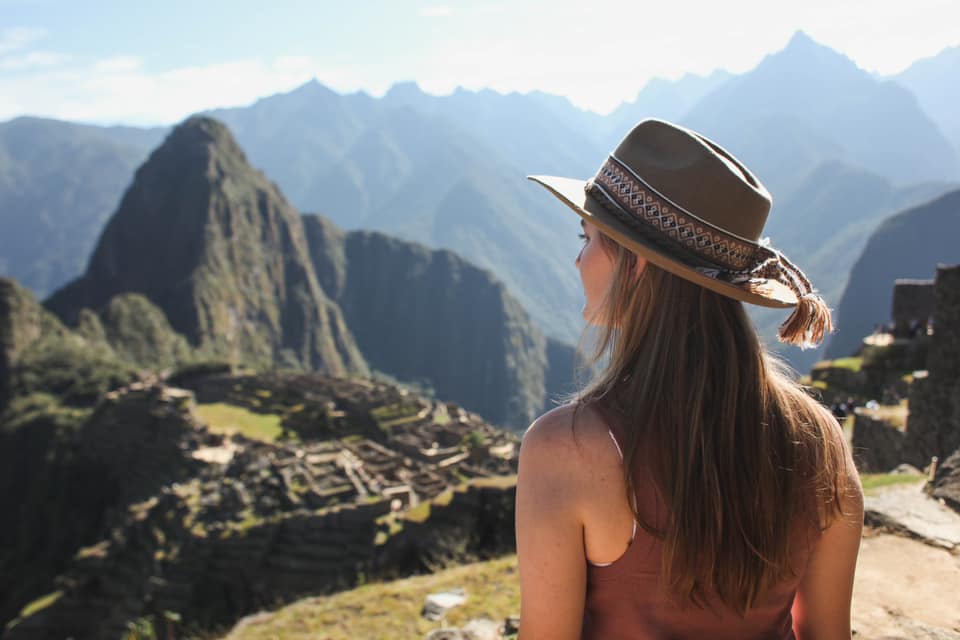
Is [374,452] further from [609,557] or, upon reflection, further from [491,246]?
[491,246]

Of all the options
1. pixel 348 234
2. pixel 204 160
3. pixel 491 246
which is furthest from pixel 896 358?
pixel 491 246

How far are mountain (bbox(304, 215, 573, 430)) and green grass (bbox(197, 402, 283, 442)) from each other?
8904 centimetres

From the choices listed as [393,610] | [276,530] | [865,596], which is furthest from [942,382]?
[276,530]

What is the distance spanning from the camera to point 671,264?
1542 mm

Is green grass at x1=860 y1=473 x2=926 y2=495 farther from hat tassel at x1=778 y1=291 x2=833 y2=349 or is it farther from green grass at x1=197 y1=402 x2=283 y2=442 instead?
green grass at x1=197 y1=402 x2=283 y2=442

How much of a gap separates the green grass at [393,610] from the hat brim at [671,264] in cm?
361

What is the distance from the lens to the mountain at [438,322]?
137 m

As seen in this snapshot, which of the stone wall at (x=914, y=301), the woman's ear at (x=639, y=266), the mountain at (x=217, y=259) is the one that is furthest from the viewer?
the mountain at (x=217, y=259)

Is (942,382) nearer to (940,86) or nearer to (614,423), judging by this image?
(614,423)

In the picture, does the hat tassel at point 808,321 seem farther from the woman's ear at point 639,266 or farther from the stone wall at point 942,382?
the stone wall at point 942,382

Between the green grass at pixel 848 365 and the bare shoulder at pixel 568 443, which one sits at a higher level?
the bare shoulder at pixel 568 443

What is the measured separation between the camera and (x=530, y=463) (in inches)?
61.5

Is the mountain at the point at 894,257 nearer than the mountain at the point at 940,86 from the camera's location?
Yes

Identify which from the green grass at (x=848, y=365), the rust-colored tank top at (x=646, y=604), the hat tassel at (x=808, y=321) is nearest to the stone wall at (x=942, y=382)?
the hat tassel at (x=808, y=321)
